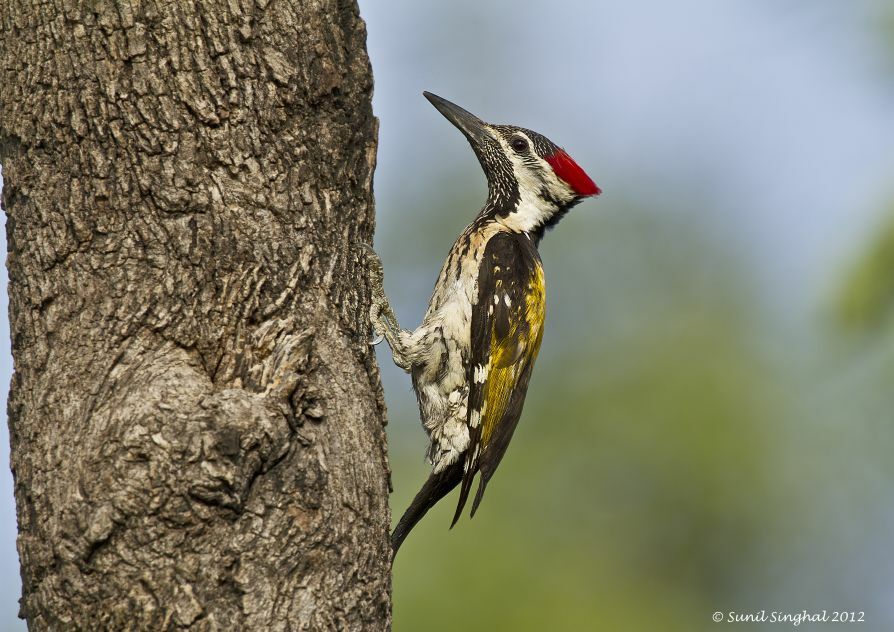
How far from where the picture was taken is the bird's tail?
437cm

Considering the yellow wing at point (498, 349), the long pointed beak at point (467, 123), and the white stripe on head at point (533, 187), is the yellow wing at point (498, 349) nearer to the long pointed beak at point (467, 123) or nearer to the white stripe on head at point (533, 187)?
the white stripe on head at point (533, 187)

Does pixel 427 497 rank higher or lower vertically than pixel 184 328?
→ lower

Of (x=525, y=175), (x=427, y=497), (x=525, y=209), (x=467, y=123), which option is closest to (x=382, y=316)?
(x=427, y=497)

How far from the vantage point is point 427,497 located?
4.54 metres

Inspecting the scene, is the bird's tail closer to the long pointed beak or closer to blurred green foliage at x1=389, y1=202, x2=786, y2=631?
the long pointed beak

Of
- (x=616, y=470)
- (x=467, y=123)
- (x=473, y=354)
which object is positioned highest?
(x=467, y=123)

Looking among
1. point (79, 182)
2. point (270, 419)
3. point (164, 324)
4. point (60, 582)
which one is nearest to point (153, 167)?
point (79, 182)

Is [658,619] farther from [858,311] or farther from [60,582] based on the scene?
[60,582]

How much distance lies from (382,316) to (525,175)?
62.5 inches

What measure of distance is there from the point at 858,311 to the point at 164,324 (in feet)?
14.9

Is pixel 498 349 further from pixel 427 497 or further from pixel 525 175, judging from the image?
pixel 525 175

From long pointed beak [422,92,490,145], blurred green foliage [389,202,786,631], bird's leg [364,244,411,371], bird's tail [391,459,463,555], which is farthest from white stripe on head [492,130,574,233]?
blurred green foliage [389,202,786,631]

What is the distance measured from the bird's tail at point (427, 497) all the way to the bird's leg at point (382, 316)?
0.63m

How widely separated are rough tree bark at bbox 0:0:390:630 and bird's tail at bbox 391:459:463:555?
4.66ft
